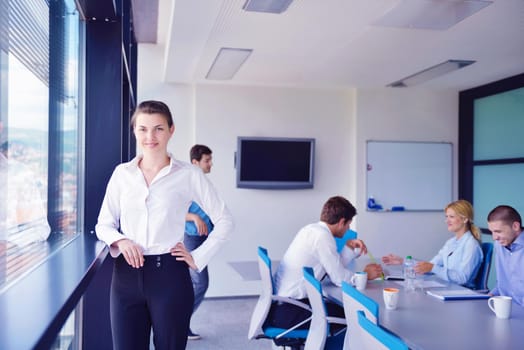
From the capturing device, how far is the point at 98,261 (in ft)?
5.06

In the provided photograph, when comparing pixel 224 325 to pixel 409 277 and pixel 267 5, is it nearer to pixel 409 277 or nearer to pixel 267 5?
pixel 409 277

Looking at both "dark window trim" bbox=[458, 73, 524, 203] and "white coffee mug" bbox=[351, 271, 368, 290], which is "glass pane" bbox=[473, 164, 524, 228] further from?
"white coffee mug" bbox=[351, 271, 368, 290]

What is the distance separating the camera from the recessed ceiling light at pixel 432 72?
5277 mm


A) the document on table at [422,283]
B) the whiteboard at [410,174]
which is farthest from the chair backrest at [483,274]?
the whiteboard at [410,174]

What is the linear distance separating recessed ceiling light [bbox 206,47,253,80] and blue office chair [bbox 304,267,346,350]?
8.24 feet

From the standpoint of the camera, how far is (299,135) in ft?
21.7

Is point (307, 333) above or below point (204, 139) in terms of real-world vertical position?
below

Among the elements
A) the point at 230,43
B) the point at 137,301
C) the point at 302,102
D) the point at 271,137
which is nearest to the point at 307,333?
the point at 137,301

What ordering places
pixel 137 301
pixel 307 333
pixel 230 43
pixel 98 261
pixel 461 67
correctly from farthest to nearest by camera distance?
pixel 461 67, pixel 230 43, pixel 307 333, pixel 137 301, pixel 98 261

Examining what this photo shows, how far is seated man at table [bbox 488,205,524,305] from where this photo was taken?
3277 mm

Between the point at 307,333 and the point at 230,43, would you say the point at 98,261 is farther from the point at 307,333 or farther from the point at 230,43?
the point at 230,43

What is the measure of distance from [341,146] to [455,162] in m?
1.61

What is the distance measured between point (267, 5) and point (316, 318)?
6.85 feet

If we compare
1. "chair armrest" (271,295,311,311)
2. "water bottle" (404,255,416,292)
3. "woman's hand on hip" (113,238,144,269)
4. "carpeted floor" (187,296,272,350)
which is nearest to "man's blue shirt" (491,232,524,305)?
"water bottle" (404,255,416,292)
